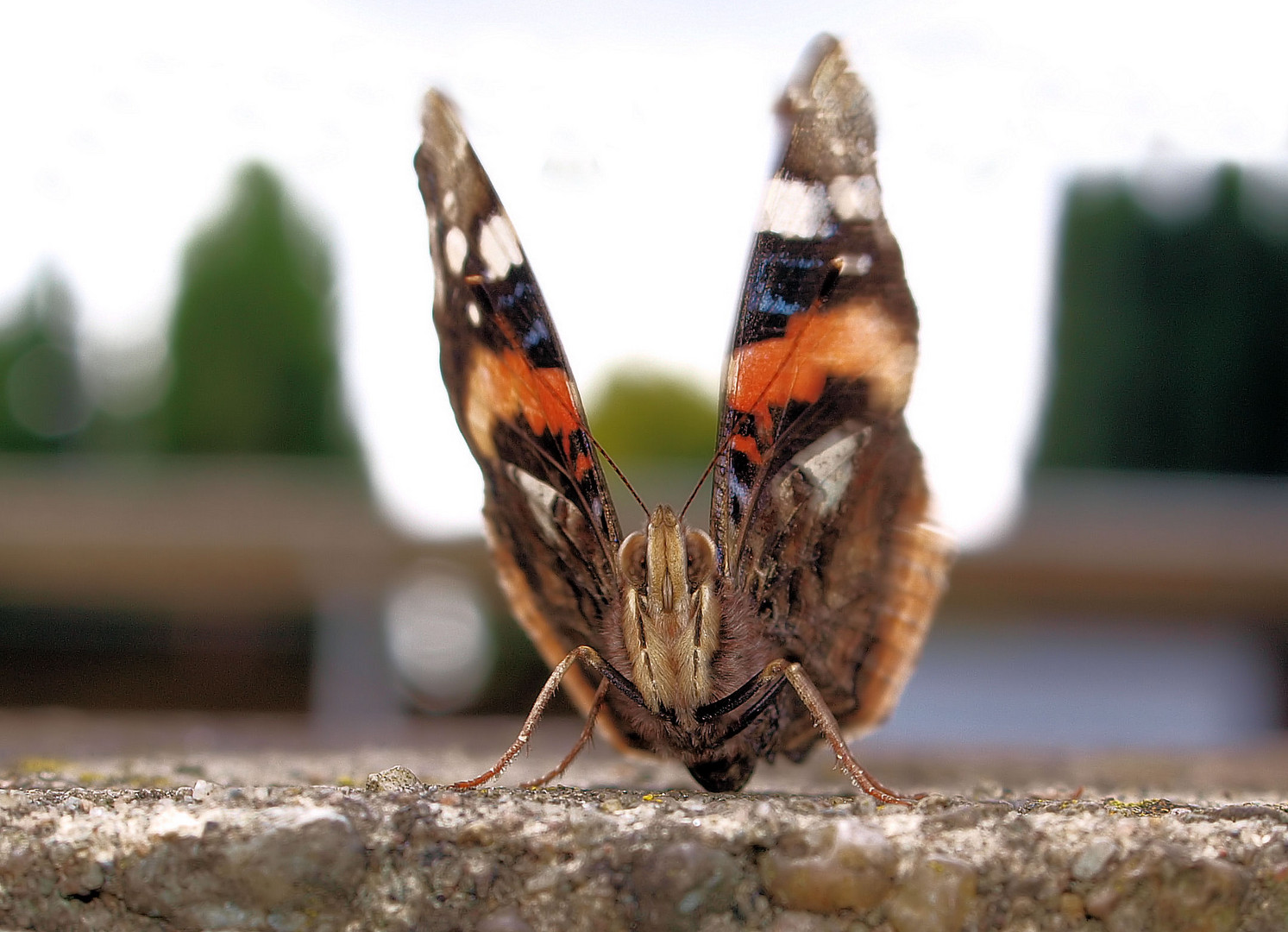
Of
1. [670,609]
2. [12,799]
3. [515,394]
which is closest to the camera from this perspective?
[12,799]

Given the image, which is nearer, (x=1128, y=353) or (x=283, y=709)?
(x=283, y=709)

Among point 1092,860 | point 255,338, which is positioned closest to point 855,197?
point 1092,860

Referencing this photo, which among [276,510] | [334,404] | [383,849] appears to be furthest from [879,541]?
[334,404]

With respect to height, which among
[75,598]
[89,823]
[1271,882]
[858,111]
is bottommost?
[75,598]

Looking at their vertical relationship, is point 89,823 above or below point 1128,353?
below

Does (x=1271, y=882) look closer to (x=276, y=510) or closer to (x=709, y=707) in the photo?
(x=709, y=707)

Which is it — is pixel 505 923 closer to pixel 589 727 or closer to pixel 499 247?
pixel 589 727

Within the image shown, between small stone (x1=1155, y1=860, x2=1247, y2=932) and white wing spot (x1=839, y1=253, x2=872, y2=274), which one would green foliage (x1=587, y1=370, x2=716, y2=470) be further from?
small stone (x1=1155, y1=860, x2=1247, y2=932)
